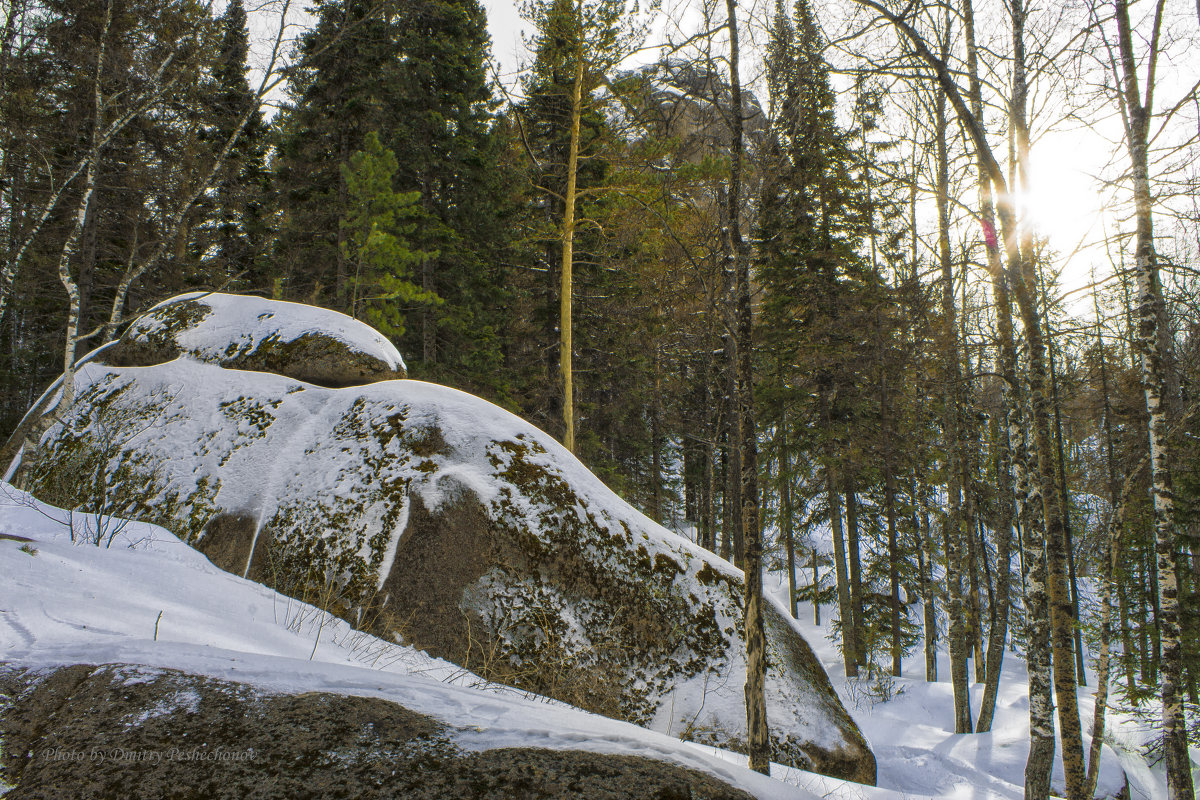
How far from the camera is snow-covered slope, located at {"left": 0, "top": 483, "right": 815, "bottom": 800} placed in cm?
211

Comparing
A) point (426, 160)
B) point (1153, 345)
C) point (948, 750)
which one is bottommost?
point (948, 750)

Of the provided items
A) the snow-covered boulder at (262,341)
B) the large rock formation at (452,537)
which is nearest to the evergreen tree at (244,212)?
the snow-covered boulder at (262,341)

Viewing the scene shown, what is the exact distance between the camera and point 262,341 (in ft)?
25.7

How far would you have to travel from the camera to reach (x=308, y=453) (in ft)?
21.1

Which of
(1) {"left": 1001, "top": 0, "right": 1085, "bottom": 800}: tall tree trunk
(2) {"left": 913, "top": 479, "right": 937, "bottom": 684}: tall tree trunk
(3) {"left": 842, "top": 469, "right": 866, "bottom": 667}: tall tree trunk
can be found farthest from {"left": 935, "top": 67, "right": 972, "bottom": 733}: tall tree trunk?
(1) {"left": 1001, "top": 0, "right": 1085, "bottom": 800}: tall tree trunk

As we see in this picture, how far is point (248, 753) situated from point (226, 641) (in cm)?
156

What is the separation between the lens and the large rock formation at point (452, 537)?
5.07 metres

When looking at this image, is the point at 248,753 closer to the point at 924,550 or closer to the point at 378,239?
the point at 378,239

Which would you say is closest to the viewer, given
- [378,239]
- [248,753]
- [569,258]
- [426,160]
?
[248,753]

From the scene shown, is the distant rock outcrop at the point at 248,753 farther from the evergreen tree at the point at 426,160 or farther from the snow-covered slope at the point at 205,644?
the evergreen tree at the point at 426,160

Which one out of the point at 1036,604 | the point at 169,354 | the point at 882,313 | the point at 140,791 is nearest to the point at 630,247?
the point at 882,313

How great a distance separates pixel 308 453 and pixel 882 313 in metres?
12.4

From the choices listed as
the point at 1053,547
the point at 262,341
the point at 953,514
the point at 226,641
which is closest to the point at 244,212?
the point at 262,341

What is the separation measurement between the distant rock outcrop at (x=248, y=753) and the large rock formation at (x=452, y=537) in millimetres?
3023
